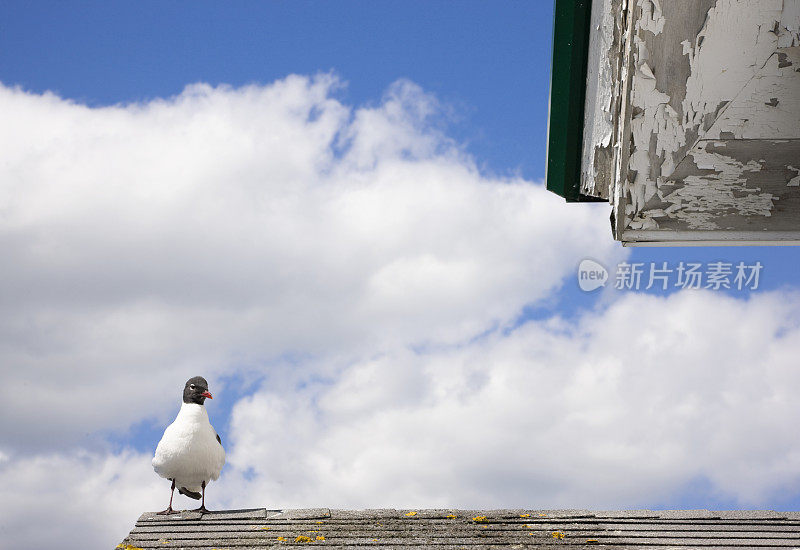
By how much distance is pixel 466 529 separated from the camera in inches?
243

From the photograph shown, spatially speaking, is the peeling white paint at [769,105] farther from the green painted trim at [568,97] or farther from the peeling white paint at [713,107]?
the green painted trim at [568,97]

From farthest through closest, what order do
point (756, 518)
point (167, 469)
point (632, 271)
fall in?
1. point (167, 469)
2. point (756, 518)
3. point (632, 271)

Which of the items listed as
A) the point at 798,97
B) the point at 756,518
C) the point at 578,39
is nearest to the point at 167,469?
the point at 756,518

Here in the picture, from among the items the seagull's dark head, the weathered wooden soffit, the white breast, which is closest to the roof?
the white breast

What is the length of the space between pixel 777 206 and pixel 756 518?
17.8 feet

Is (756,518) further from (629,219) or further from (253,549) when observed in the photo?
(629,219)

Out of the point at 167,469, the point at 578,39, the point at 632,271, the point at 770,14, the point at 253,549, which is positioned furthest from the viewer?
the point at 167,469

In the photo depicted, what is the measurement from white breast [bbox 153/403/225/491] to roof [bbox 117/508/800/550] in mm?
865

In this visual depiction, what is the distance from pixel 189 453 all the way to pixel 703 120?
668cm

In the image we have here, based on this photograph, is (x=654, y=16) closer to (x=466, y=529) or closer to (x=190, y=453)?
(x=466, y=529)

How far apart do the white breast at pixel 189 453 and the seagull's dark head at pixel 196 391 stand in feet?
0.54

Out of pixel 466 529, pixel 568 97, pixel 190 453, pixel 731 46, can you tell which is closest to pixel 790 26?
pixel 731 46

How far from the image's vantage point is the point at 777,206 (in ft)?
7.56

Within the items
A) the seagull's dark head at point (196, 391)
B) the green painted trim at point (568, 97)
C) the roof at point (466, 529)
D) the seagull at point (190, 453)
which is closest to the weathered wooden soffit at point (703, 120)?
the green painted trim at point (568, 97)
